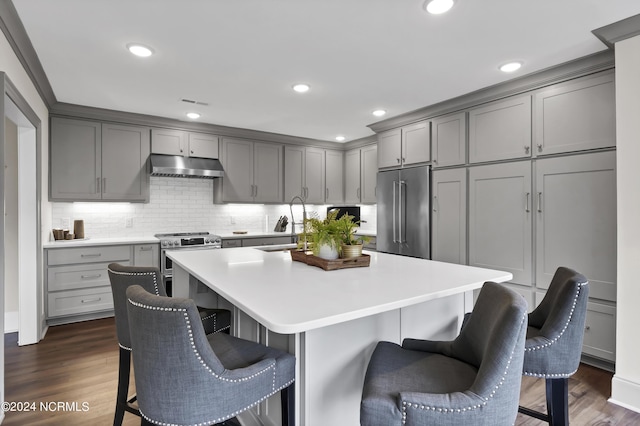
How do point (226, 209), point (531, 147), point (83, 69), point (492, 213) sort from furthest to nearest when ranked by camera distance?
point (226, 209)
point (492, 213)
point (531, 147)
point (83, 69)

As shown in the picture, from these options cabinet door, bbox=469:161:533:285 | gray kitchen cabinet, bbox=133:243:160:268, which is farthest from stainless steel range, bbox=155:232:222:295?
cabinet door, bbox=469:161:533:285

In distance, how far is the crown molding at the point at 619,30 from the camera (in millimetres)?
2158

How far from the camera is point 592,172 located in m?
2.71

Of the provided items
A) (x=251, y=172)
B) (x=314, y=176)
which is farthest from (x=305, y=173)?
(x=251, y=172)

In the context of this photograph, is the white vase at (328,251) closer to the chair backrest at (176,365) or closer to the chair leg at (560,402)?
the chair backrest at (176,365)

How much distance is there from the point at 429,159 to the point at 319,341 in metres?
3.09

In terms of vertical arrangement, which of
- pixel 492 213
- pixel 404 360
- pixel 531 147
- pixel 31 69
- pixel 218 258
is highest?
pixel 31 69

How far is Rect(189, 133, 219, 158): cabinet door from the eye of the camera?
15.4ft

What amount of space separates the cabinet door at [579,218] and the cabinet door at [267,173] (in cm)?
341

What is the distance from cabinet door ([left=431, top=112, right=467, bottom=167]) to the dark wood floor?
2123mm

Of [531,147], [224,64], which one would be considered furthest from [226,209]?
[531,147]

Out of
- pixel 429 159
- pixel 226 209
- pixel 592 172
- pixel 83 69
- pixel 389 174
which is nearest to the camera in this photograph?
pixel 592 172

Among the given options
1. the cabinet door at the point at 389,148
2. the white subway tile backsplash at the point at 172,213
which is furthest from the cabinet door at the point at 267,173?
the cabinet door at the point at 389,148

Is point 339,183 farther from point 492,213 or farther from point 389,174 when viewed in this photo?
point 492,213
